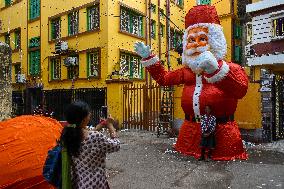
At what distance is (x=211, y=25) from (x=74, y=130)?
562 centimetres

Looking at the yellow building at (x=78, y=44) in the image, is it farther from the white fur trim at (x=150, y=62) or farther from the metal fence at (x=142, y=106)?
the white fur trim at (x=150, y=62)

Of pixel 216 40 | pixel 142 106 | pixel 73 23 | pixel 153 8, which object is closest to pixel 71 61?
pixel 73 23

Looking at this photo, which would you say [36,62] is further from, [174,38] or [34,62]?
[174,38]

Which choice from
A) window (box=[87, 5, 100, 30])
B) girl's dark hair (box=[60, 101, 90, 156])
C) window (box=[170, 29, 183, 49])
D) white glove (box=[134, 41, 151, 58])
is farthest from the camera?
window (box=[170, 29, 183, 49])

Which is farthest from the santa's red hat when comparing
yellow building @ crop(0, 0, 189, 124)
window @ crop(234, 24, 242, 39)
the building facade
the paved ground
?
window @ crop(234, 24, 242, 39)

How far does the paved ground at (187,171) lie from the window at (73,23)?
37.6ft

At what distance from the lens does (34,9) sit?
71.7ft

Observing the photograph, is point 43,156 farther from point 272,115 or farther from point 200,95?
point 272,115

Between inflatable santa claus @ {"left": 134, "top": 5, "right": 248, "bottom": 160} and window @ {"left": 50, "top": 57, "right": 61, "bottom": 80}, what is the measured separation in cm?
1261

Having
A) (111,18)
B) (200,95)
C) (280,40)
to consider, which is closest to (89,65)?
(111,18)

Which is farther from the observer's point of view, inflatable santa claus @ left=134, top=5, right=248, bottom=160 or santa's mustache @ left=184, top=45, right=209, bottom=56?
santa's mustache @ left=184, top=45, right=209, bottom=56

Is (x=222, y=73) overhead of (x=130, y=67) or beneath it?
beneath

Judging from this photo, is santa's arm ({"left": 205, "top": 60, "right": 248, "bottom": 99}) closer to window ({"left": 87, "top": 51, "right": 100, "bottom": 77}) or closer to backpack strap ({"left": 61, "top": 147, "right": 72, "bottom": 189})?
backpack strap ({"left": 61, "top": 147, "right": 72, "bottom": 189})

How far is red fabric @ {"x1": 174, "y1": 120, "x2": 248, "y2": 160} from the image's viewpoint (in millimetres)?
7691
